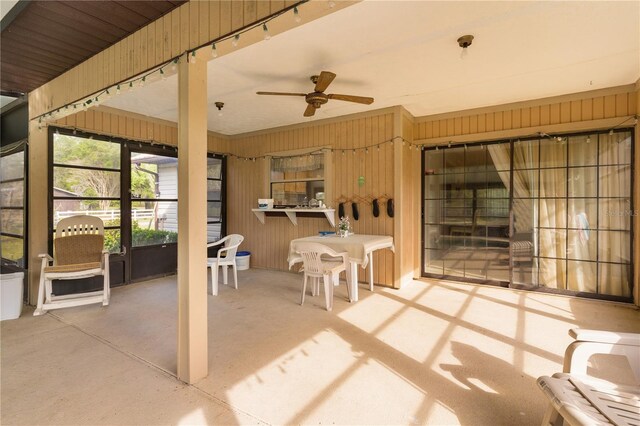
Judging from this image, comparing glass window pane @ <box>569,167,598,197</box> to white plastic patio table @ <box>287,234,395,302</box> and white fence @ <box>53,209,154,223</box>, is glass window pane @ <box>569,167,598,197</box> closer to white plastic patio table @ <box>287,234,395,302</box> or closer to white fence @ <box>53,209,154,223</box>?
white plastic patio table @ <box>287,234,395,302</box>

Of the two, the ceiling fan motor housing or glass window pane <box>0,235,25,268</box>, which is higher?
the ceiling fan motor housing

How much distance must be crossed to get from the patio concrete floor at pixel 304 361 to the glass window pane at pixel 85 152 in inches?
80.3

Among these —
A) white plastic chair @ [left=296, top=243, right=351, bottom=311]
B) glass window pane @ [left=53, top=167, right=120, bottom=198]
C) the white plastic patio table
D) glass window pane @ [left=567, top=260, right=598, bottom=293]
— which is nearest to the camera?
white plastic chair @ [left=296, top=243, right=351, bottom=311]

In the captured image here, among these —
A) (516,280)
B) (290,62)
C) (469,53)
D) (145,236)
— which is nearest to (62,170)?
(145,236)

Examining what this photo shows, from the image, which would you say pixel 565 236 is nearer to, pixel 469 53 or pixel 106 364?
pixel 469 53

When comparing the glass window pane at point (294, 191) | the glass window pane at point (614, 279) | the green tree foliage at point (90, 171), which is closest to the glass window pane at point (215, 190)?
the glass window pane at point (294, 191)

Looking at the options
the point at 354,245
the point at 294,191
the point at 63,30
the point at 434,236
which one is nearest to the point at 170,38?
the point at 63,30

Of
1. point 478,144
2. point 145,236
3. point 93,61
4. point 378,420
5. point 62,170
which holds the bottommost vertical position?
point 378,420

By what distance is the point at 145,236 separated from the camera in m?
5.18

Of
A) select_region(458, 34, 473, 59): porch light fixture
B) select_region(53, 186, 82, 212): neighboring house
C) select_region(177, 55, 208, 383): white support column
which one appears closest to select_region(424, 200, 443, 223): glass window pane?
select_region(458, 34, 473, 59): porch light fixture

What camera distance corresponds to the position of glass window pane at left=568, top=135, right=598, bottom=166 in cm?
414

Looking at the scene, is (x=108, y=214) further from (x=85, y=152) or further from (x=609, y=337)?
(x=609, y=337)

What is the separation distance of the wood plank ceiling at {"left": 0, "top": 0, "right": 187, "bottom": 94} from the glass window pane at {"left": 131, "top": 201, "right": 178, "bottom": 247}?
228 cm

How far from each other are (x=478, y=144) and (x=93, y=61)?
5.02 m
